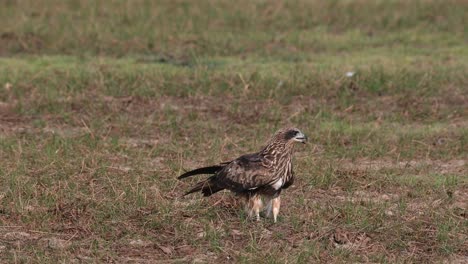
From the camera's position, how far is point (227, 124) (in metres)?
10.6

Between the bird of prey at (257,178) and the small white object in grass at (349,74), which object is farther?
the small white object in grass at (349,74)

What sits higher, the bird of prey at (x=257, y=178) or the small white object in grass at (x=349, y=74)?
the bird of prey at (x=257, y=178)

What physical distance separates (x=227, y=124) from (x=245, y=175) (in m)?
3.51

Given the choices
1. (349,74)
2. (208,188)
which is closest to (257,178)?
(208,188)

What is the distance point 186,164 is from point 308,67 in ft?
12.7

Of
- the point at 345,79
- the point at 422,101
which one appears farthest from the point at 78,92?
the point at 422,101


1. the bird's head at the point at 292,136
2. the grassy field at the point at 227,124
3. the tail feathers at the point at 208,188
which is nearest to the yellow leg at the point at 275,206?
the grassy field at the point at 227,124

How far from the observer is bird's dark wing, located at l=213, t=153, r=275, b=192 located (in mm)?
7082

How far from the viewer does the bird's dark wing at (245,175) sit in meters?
7.08

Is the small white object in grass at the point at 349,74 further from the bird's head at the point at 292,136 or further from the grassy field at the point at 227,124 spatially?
the bird's head at the point at 292,136

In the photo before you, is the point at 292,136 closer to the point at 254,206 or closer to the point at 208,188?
the point at 254,206

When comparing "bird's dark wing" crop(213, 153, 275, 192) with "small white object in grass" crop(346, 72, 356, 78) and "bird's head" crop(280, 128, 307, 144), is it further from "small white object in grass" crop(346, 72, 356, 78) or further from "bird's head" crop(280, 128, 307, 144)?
"small white object in grass" crop(346, 72, 356, 78)

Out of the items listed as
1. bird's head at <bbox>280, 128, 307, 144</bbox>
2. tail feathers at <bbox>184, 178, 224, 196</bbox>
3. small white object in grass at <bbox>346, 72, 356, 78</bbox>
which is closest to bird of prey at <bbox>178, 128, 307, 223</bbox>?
tail feathers at <bbox>184, 178, 224, 196</bbox>

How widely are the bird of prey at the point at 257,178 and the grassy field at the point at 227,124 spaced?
158 millimetres
